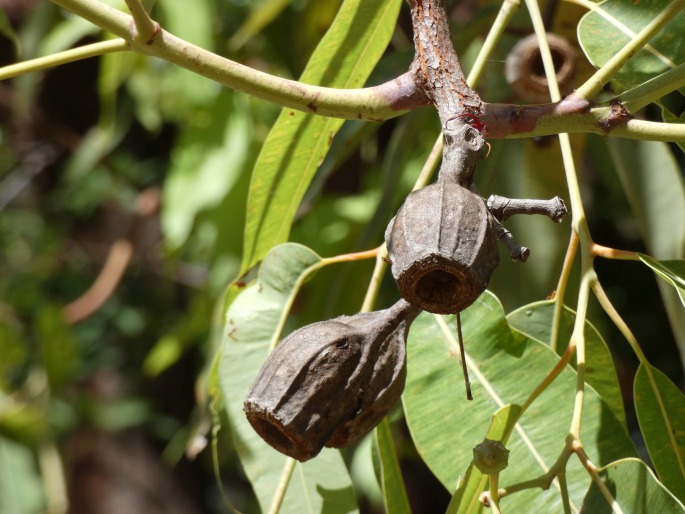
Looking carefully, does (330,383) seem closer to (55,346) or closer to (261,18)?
(261,18)

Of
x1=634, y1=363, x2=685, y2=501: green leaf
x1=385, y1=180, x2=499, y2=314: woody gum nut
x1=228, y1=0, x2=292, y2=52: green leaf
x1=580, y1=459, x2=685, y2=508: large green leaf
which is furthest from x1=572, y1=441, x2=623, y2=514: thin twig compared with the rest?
x1=228, y1=0, x2=292, y2=52: green leaf

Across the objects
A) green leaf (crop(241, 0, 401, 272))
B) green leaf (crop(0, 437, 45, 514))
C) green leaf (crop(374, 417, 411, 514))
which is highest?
green leaf (crop(241, 0, 401, 272))

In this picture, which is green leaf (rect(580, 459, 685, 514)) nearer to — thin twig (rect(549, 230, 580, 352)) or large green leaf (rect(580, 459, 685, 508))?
large green leaf (rect(580, 459, 685, 508))

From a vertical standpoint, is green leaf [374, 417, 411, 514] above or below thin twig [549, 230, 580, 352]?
below

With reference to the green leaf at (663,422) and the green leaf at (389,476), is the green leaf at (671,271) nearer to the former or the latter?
the green leaf at (663,422)

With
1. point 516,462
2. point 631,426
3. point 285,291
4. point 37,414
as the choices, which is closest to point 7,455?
point 37,414

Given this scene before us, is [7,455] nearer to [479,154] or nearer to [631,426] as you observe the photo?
[631,426]

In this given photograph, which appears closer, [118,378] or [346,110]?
[346,110]

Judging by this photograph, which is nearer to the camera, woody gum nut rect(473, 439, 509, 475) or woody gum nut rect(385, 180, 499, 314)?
woody gum nut rect(385, 180, 499, 314)
